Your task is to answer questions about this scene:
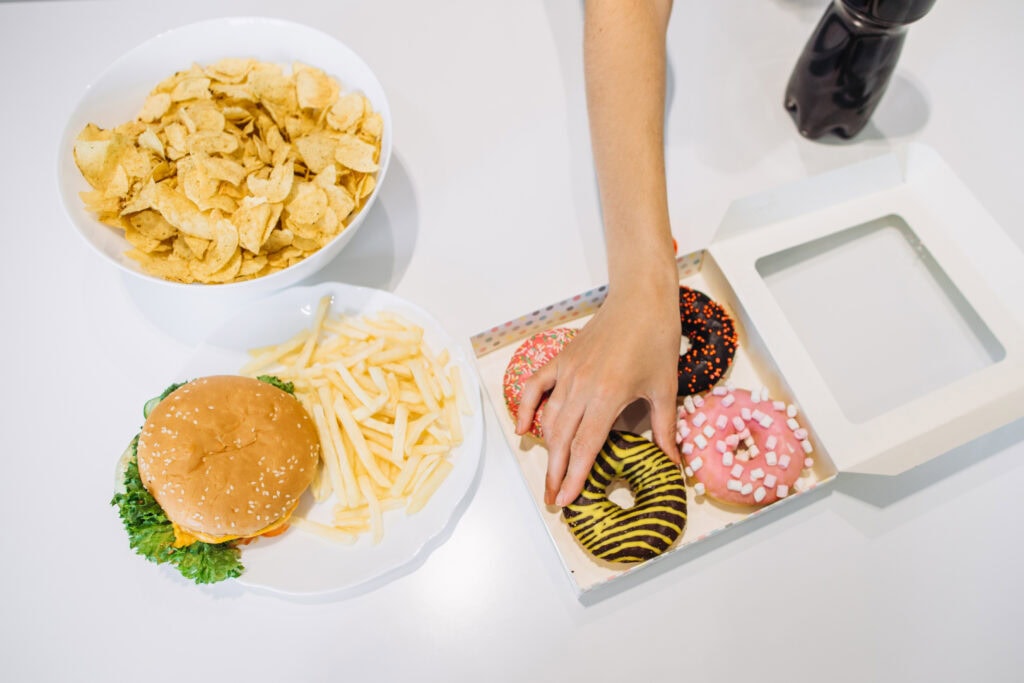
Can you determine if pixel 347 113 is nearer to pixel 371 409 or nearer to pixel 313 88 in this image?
pixel 313 88

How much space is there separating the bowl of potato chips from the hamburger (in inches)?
7.5

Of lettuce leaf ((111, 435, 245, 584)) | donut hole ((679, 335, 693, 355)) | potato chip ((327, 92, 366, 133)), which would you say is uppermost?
potato chip ((327, 92, 366, 133))

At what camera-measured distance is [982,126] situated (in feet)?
4.85

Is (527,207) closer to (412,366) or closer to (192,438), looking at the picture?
(412,366)

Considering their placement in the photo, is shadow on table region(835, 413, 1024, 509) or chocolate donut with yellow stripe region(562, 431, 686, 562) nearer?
chocolate donut with yellow stripe region(562, 431, 686, 562)

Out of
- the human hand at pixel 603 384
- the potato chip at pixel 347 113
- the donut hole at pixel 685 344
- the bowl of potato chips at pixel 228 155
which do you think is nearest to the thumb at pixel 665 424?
the human hand at pixel 603 384

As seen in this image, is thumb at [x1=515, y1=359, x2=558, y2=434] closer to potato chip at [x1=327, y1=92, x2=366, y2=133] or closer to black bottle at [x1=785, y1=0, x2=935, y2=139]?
potato chip at [x1=327, y1=92, x2=366, y2=133]

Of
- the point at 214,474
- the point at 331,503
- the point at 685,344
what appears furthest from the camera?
the point at 685,344

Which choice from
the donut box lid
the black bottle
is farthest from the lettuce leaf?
the black bottle

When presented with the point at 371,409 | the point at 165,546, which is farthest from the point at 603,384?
the point at 165,546

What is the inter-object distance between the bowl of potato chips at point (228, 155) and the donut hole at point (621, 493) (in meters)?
0.60

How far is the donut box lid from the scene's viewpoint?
116cm

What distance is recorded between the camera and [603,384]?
3.44 ft

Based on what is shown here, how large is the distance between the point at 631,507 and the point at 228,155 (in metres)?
0.87
